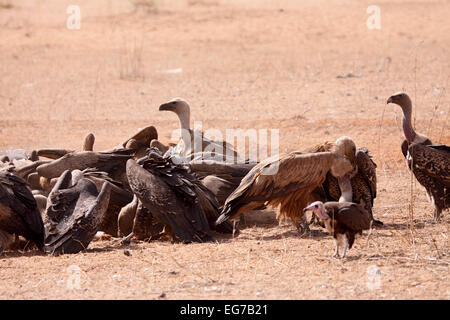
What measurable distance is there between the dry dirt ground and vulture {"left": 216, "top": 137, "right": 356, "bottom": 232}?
0.35m

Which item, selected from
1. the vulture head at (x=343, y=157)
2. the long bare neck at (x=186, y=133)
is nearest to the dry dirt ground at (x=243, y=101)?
the vulture head at (x=343, y=157)

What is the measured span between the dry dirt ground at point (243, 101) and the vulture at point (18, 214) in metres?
0.20

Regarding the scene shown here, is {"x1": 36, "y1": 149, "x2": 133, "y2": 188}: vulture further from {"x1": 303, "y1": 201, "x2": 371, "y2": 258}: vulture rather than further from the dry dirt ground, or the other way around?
{"x1": 303, "y1": 201, "x2": 371, "y2": 258}: vulture

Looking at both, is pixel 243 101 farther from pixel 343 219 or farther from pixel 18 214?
pixel 343 219

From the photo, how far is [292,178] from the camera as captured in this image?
22.8 feet

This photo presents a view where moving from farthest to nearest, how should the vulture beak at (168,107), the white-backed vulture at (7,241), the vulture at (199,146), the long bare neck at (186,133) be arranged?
the vulture beak at (168,107) < the long bare neck at (186,133) < the vulture at (199,146) < the white-backed vulture at (7,241)

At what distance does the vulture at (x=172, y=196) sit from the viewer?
6918 mm

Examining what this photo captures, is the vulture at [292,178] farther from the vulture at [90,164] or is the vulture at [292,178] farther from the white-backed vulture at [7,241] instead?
the white-backed vulture at [7,241]

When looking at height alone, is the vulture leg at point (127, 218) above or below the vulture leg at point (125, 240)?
above

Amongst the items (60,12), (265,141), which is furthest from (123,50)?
(265,141)

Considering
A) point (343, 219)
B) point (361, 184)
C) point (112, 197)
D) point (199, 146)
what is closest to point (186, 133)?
point (199, 146)

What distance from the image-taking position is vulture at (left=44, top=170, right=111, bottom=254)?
6594mm

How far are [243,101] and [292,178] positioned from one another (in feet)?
25.1
